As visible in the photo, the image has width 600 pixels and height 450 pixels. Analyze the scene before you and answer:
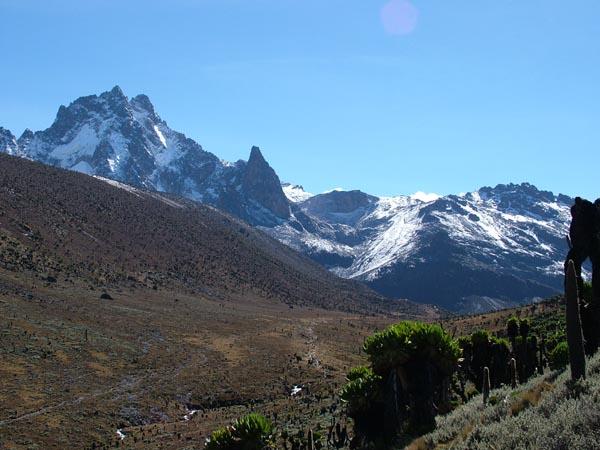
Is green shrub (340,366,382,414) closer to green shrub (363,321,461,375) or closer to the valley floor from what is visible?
green shrub (363,321,461,375)

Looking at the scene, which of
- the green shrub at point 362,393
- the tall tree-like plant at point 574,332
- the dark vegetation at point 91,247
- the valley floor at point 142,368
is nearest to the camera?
the tall tree-like plant at point 574,332

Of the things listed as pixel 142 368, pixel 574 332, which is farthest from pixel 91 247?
pixel 574 332

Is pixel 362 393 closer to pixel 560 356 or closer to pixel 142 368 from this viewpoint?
pixel 560 356

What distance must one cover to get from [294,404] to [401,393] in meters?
45.6

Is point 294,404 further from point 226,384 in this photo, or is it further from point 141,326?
point 141,326

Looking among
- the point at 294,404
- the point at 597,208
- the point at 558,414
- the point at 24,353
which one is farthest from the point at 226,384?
the point at 558,414

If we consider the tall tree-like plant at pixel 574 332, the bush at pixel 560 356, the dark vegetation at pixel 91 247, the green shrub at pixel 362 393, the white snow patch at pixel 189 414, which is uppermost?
the dark vegetation at pixel 91 247

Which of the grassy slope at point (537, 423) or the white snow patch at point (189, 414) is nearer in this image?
the grassy slope at point (537, 423)

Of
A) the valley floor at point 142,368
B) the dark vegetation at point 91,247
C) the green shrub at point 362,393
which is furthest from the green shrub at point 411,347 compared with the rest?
the dark vegetation at point 91,247

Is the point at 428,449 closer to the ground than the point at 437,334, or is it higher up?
closer to the ground

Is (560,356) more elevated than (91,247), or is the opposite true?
(91,247)

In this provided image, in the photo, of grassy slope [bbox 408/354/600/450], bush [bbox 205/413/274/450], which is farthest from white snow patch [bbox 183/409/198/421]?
grassy slope [bbox 408/354/600/450]

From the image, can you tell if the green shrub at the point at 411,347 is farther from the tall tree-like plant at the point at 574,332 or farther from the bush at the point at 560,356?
the bush at the point at 560,356

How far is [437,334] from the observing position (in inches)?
953
